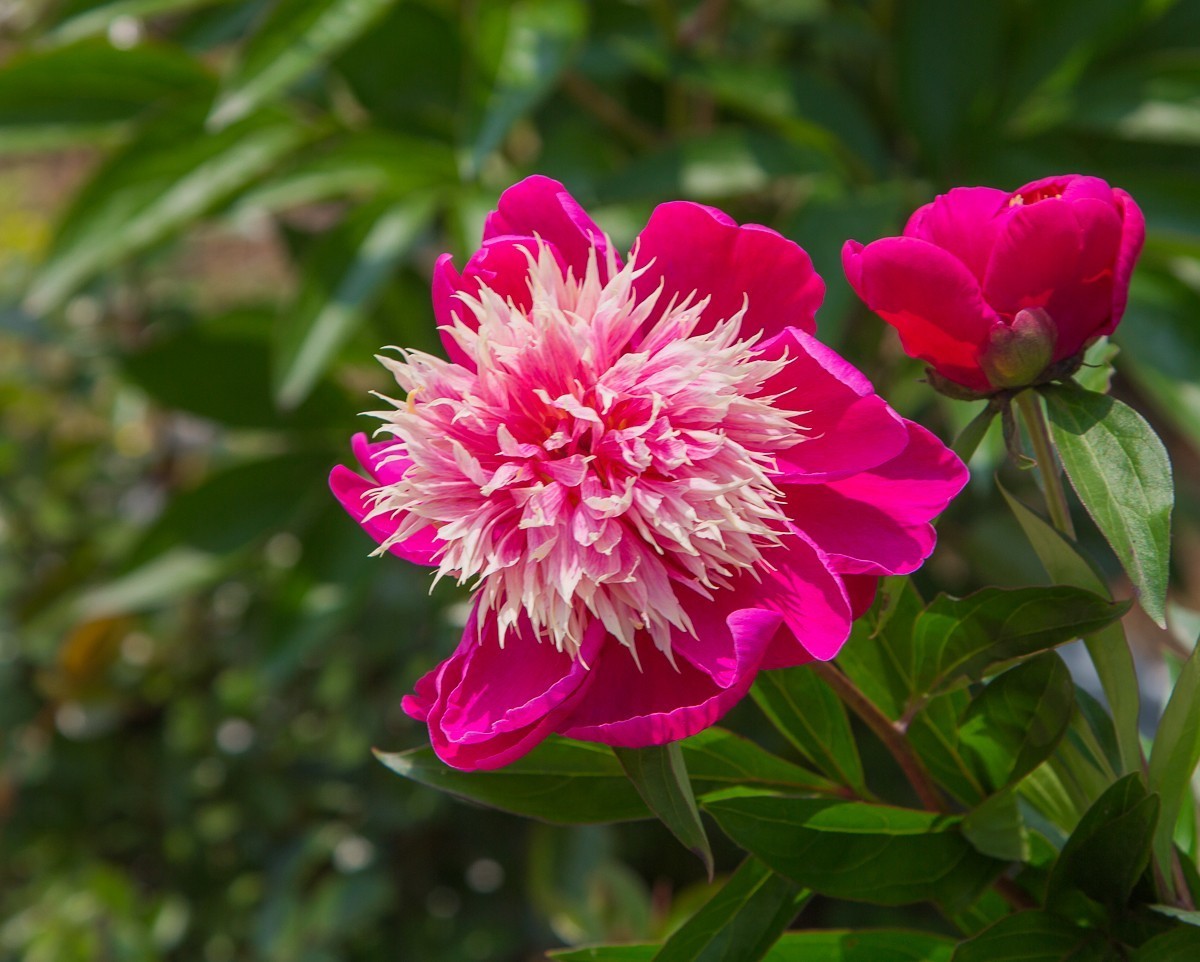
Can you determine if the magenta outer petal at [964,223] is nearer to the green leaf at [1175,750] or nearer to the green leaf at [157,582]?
the green leaf at [1175,750]

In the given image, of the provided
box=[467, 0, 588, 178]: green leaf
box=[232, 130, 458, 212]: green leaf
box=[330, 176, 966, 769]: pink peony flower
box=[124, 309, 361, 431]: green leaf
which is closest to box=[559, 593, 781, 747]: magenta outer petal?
box=[330, 176, 966, 769]: pink peony flower

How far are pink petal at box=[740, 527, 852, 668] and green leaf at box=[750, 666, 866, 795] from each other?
0.12 metres

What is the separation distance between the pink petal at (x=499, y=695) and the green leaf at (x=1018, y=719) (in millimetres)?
160

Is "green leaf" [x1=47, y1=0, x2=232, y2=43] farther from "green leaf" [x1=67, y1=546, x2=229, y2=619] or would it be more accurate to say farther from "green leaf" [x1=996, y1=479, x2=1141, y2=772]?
"green leaf" [x1=996, y1=479, x2=1141, y2=772]

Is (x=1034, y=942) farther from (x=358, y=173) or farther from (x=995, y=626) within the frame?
(x=358, y=173)

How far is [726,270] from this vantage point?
1.36ft

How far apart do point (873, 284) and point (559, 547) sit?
0.13 m

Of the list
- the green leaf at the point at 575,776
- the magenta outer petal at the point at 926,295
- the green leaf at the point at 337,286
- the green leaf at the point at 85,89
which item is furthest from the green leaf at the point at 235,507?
the magenta outer petal at the point at 926,295

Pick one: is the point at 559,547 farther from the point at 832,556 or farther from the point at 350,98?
the point at 350,98

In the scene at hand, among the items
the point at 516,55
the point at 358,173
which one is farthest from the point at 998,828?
the point at 358,173

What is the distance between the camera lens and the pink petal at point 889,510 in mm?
374

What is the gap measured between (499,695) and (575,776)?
0.10 metres

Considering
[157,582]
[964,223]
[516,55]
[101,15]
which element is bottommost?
[157,582]

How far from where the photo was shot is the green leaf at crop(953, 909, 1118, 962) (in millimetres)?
419
